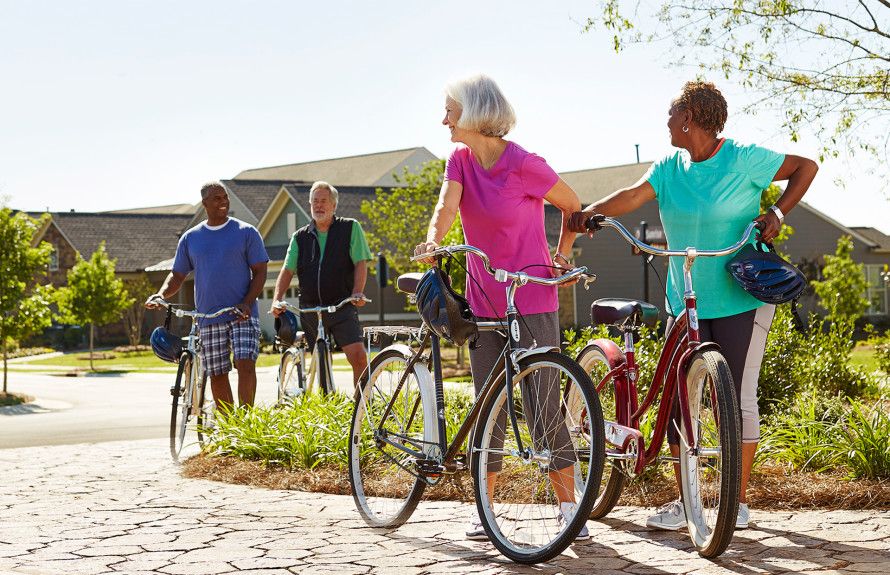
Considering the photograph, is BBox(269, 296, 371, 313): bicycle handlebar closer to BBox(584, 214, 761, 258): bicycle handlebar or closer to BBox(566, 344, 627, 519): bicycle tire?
BBox(566, 344, 627, 519): bicycle tire

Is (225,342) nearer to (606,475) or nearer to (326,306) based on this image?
(326,306)

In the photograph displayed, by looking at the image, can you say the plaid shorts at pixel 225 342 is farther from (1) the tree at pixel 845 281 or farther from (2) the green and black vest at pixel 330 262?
(1) the tree at pixel 845 281

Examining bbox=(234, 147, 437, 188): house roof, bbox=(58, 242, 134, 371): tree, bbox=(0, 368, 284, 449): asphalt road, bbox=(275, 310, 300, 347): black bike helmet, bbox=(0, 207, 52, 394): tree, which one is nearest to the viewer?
bbox=(275, 310, 300, 347): black bike helmet

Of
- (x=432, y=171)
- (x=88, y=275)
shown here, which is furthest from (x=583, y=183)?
(x=88, y=275)

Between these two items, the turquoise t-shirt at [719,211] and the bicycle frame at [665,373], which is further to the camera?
the turquoise t-shirt at [719,211]

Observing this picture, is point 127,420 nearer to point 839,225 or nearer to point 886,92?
point 886,92

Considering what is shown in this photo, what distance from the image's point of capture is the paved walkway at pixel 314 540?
490 cm

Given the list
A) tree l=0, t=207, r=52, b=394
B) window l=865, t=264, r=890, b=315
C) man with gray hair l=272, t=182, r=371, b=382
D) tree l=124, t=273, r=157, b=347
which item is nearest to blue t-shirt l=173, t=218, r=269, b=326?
man with gray hair l=272, t=182, r=371, b=382

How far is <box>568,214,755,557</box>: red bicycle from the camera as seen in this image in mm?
4691

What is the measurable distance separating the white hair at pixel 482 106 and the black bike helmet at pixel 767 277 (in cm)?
124

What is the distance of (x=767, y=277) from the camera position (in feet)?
17.1

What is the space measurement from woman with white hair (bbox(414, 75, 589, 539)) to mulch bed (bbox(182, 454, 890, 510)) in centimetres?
91

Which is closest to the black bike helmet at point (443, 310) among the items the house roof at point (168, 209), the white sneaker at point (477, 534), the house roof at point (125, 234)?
the white sneaker at point (477, 534)

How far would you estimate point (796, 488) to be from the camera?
6191 mm
